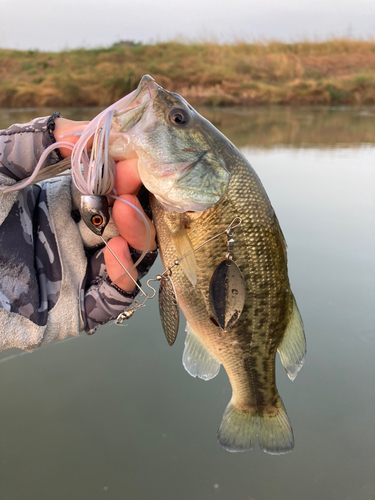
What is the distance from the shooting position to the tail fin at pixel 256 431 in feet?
4.60

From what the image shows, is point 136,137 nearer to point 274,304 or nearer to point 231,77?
point 274,304

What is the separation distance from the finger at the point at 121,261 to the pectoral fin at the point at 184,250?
7.3 inches

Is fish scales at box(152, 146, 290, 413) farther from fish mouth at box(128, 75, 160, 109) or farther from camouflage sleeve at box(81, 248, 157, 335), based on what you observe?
fish mouth at box(128, 75, 160, 109)

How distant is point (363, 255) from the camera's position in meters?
3.04

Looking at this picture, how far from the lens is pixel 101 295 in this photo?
4.60 ft

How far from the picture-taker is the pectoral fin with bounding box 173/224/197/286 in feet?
3.91

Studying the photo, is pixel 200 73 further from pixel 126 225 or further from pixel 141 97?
pixel 126 225

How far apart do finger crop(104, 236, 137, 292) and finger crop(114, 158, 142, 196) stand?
0.19 m

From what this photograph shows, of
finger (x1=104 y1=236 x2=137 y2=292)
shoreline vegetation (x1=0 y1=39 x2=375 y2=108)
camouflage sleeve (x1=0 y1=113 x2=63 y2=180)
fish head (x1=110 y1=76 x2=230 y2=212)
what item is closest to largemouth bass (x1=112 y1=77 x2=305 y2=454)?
fish head (x1=110 y1=76 x2=230 y2=212)

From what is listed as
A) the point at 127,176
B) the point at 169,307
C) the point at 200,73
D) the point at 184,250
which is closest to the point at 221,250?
the point at 184,250

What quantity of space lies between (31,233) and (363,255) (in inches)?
103

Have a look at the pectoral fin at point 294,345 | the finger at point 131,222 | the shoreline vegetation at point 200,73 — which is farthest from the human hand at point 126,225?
the shoreline vegetation at point 200,73

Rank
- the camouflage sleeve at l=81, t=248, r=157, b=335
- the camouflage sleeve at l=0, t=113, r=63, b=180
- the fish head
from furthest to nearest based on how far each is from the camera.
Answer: the camouflage sleeve at l=81, t=248, r=157, b=335 → the camouflage sleeve at l=0, t=113, r=63, b=180 → the fish head

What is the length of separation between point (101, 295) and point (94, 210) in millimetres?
414
